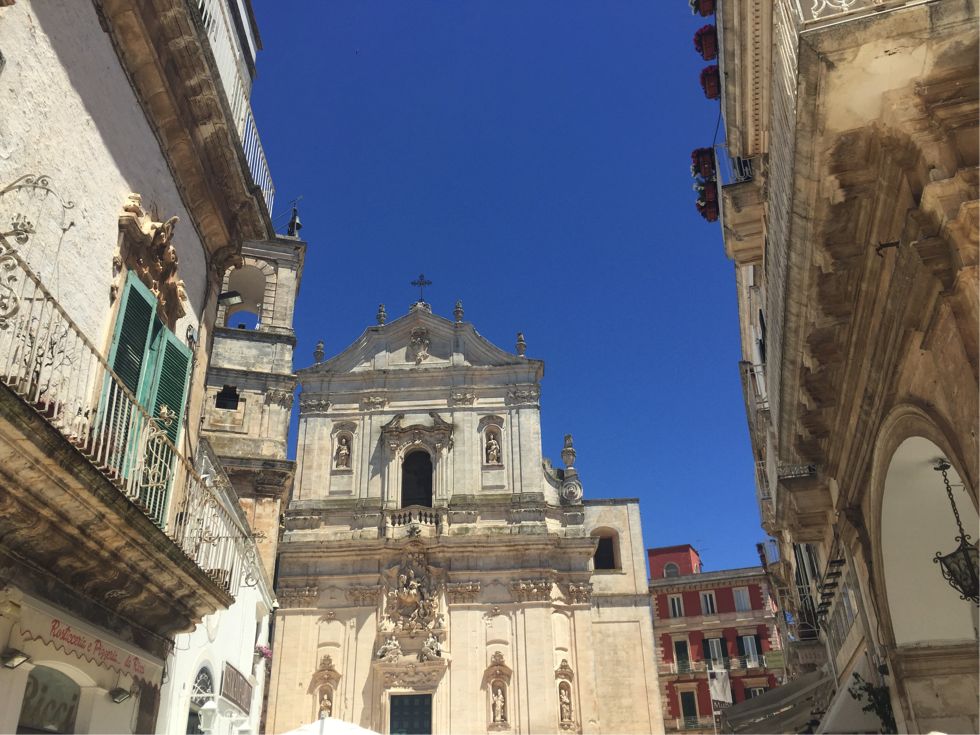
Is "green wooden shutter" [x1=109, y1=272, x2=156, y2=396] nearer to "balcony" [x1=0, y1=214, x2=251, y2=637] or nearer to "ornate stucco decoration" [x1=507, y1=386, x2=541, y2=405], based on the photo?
"balcony" [x1=0, y1=214, x2=251, y2=637]

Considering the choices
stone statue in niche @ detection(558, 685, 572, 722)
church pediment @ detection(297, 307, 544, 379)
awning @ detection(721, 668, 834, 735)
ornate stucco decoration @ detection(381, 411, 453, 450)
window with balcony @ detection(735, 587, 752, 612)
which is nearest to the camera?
awning @ detection(721, 668, 834, 735)

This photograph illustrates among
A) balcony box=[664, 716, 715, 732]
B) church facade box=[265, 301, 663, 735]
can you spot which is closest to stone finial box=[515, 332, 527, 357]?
church facade box=[265, 301, 663, 735]

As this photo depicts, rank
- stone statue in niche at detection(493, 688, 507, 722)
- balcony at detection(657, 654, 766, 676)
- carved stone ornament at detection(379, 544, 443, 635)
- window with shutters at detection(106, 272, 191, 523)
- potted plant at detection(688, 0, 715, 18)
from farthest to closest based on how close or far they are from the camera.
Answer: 1. balcony at detection(657, 654, 766, 676)
2. carved stone ornament at detection(379, 544, 443, 635)
3. stone statue in niche at detection(493, 688, 507, 722)
4. potted plant at detection(688, 0, 715, 18)
5. window with shutters at detection(106, 272, 191, 523)

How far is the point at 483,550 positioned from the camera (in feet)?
80.3

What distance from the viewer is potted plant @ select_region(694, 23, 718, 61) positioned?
11570 millimetres

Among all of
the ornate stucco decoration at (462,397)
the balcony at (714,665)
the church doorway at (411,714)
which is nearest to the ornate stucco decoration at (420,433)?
the ornate stucco decoration at (462,397)

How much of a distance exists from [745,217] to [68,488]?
907 centimetres

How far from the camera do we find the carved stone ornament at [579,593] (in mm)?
24469

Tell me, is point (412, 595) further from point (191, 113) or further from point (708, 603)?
point (708, 603)

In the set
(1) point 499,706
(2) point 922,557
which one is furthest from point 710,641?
(2) point 922,557

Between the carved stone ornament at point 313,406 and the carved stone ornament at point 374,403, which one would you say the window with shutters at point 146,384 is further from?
the carved stone ornament at point 313,406

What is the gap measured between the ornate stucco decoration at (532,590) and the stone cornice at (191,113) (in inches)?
653

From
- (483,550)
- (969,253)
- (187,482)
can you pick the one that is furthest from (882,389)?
(483,550)

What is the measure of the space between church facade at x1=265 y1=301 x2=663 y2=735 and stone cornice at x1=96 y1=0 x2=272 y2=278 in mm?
16213
